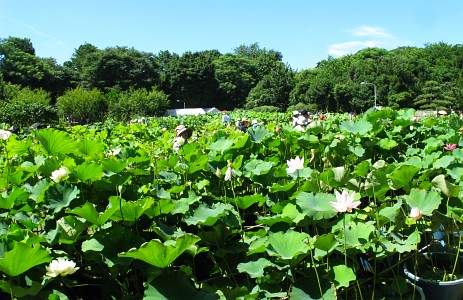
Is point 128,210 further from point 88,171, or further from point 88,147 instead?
point 88,147

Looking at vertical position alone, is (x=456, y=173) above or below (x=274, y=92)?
below

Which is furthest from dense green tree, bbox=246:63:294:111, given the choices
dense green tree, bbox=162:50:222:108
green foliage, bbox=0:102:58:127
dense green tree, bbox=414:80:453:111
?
green foliage, bbox=0:102:58:127

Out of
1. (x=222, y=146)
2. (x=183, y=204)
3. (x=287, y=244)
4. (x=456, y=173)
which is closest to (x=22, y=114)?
(x=222, y=146)

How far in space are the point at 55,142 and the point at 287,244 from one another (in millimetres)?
1155

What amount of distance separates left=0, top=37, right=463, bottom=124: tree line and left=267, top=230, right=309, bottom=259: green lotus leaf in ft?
103

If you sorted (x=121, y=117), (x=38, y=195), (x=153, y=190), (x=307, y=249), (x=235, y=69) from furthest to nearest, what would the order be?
(x=235, y=69)
(x=121, y=117)
(x=153, y=190)
(x=38, y=195)
(x=307, y=249)

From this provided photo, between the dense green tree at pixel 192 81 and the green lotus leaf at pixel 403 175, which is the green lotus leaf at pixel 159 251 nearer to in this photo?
the green lotus leaf at pixel 403 175

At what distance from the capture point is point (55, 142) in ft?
6.04

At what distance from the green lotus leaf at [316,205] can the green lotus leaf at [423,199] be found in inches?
11.6

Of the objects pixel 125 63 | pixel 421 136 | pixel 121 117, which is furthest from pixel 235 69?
pixel 421 136

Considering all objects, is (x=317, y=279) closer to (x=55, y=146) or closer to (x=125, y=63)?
(x=55, y=146)

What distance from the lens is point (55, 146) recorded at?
1862mm

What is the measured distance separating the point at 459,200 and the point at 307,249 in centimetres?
75

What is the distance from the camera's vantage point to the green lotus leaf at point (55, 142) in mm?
1781
